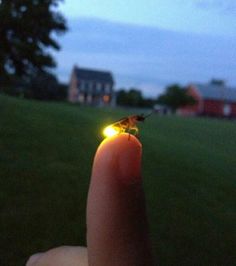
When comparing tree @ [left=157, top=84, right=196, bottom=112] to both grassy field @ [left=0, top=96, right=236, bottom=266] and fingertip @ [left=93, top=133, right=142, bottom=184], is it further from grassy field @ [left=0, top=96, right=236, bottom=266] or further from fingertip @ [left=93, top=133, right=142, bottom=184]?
fingertip @ [left=93, top=133, right=142, bottom=184]

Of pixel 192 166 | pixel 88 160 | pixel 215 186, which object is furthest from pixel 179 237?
pixel 88 160

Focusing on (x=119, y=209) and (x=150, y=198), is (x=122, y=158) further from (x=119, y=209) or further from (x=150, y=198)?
(x=150, y=198)

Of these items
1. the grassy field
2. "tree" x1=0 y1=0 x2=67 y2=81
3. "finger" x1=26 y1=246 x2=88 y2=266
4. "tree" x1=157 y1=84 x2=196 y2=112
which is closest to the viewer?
"finger" x1=26 y1=246 x2=88 y2=266

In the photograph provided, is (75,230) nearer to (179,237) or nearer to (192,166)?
(179,237)

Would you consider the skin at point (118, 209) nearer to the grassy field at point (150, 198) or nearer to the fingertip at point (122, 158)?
the fingertip at point (122, 158)

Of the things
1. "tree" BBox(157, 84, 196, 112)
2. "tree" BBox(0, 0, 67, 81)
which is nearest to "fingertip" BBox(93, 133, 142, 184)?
"tree" BBox(0, 0, 67, 81)

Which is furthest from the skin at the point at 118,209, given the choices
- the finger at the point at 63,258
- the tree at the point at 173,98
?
the tree at the point at 173,98
